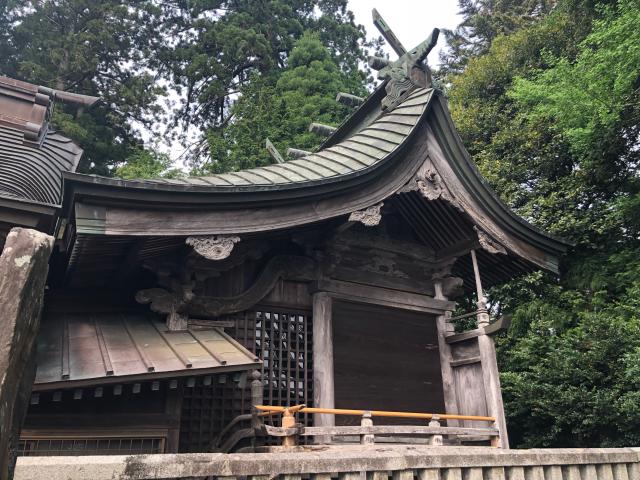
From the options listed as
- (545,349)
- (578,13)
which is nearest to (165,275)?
(545,349)

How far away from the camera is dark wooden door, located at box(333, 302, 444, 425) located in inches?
266

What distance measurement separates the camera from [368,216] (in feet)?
20.5

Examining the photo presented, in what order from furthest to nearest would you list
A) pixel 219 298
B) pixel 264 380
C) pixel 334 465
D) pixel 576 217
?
1. pixel 576 217
2. pixel 264 380
3. pixel 219 298
4. pixel 334 465

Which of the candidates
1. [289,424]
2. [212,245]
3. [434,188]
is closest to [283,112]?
[434,188]

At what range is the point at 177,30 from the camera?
2650 cm

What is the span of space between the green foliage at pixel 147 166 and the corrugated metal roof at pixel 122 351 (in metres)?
14.3

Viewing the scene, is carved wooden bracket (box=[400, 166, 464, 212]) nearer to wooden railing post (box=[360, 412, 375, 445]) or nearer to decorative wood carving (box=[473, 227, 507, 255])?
decorative wood carving (box=[473, 227, 507, 255])

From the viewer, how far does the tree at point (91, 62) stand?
72.3 feet

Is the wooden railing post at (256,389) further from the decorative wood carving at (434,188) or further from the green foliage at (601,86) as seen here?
the green foliage at (601,86)

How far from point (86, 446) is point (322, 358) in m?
2.82

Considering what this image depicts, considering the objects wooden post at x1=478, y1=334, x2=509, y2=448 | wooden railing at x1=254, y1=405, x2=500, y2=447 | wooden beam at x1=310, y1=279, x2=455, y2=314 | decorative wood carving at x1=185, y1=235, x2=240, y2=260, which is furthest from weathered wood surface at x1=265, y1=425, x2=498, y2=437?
wooden beam at x1=310, y1=279, x2=455, y2=314

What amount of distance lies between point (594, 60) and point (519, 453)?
1274cm

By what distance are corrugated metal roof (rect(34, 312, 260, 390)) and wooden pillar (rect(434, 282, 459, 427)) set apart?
3.53 meters

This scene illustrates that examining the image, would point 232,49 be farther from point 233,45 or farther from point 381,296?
point 381,296
